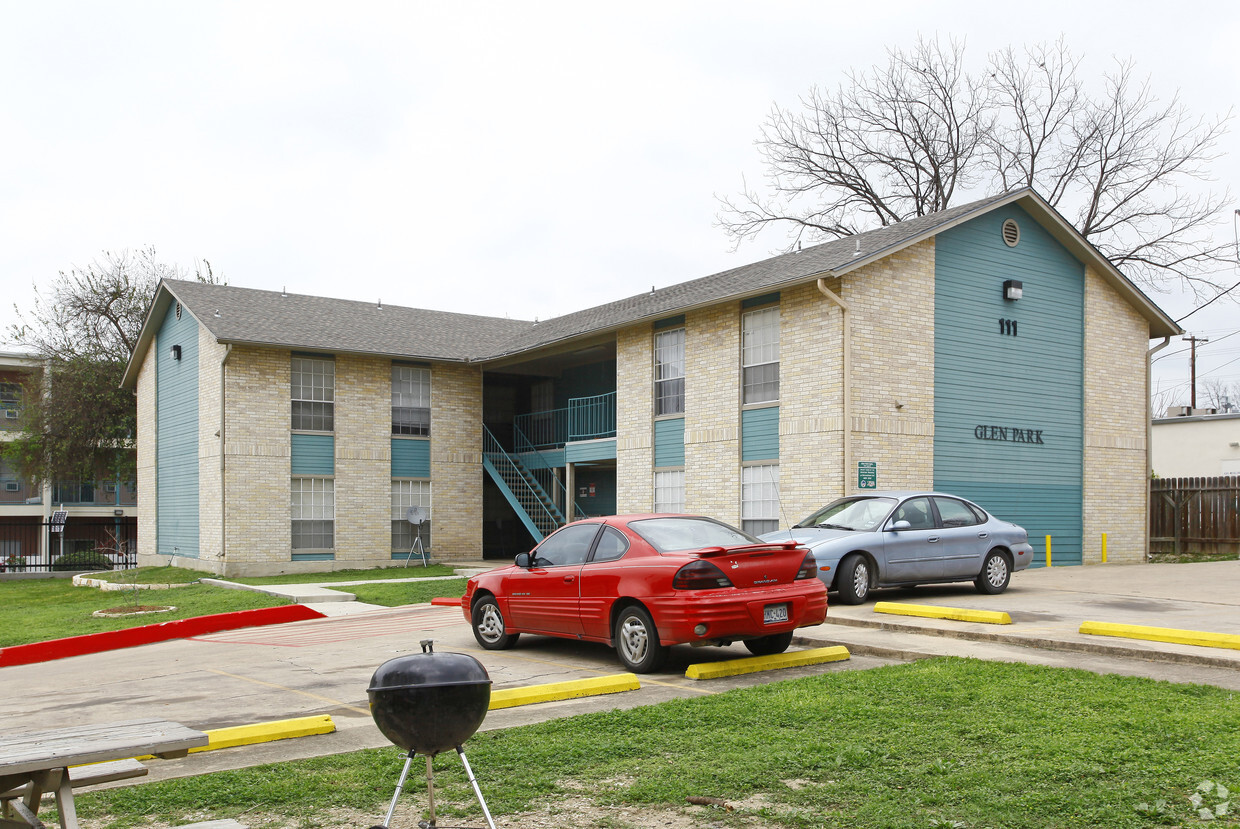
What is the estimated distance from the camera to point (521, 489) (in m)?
29.1

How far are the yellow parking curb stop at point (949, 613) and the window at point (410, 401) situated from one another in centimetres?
1770

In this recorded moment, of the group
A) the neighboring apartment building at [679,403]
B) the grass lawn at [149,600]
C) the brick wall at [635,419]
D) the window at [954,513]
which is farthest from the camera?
the brick wall at [635,419]

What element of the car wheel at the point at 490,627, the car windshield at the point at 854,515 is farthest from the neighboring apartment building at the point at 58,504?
the car wheel at the point at 490,627

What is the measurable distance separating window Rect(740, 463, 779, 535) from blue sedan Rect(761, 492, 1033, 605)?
4427mm

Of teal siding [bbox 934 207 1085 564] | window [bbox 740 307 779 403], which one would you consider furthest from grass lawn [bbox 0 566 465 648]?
teal siding [bbox 934 207 1085 564]

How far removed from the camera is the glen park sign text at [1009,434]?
20.8 m

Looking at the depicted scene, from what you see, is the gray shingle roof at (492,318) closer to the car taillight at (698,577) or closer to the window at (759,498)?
the window at (759,498)

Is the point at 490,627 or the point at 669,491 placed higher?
the point at 669,491

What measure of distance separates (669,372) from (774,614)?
44.7ft

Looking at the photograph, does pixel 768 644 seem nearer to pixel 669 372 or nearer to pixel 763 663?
pixel 763 663

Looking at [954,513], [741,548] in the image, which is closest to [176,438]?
[954,513]

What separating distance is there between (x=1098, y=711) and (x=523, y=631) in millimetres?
6066

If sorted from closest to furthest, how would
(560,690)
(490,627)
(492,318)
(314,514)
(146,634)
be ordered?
(560,690)
(490,627)
(146,634)
(314,514)
(492,318)

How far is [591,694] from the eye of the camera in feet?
28.1
